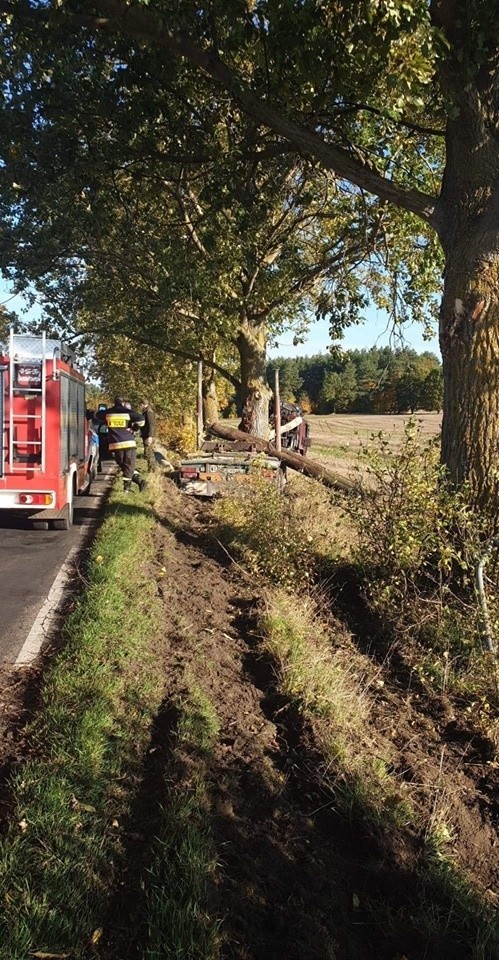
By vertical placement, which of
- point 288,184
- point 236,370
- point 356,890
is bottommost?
point 356,890

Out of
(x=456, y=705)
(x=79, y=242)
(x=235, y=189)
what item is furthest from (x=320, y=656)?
(x=79, y=242)

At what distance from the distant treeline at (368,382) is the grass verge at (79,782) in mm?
4045

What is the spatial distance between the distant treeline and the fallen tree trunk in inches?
55.3

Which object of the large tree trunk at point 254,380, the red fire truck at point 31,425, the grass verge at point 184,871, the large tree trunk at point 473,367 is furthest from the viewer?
the large tree trunk at point 254,380

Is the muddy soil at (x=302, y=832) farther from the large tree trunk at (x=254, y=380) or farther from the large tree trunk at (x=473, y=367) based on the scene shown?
the large tree trunk at (x=254, y=380)

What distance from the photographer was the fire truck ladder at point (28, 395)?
908cm

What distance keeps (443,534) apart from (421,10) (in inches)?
171

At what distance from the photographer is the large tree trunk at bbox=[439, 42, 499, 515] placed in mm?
5578

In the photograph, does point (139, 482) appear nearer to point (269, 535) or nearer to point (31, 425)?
point (31, 425)

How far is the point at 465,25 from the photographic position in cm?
559

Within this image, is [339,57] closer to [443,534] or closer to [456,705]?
[443,534]

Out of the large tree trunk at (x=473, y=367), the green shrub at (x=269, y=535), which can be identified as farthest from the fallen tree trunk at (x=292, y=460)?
the large tree trunk at (x=473, y=367)

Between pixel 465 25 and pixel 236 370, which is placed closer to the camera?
pixel 465 25

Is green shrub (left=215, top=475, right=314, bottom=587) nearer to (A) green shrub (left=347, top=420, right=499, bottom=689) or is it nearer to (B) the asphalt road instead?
(A) green shrub (left=347, top=420, right=499, bottom=689)
